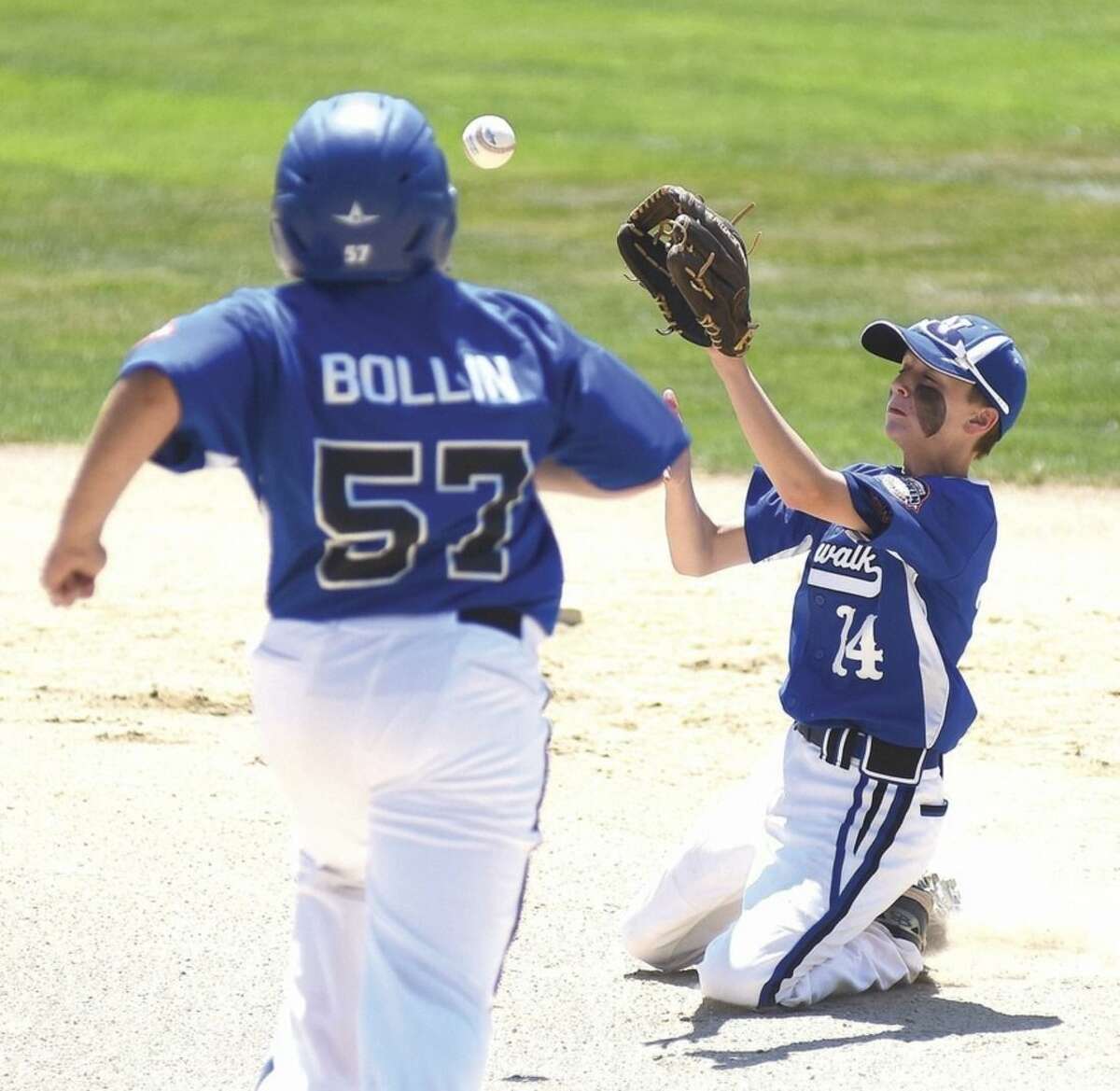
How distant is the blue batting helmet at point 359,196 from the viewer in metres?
2.81

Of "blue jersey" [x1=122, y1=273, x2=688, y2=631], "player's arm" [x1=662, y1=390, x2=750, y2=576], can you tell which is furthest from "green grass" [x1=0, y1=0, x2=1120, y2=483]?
"blue jersey" [x1=122, y1=273, x2=688, y2=631]

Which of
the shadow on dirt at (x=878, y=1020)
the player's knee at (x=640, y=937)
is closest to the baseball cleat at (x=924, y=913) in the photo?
the shadow on dirt at (x=878, y=1020)

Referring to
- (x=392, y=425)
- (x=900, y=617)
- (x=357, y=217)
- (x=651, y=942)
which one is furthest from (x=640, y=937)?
(x=357, y=217)

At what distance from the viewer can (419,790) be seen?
2.85 m

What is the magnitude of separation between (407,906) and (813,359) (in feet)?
34.3

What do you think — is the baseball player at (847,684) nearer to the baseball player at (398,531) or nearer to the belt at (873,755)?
the belt at (873,755)

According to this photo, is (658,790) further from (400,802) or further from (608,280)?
(608,280)

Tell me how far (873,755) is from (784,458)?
677 mm

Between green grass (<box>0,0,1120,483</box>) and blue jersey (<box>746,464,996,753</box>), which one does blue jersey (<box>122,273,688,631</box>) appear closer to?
blue jersey (<box>746,464,996,753</box>)

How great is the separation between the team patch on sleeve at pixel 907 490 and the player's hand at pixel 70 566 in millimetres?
1901

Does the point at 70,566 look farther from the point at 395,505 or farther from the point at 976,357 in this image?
the point at 976,357

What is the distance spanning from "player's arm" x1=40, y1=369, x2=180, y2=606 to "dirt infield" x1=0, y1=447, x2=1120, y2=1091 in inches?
56.3

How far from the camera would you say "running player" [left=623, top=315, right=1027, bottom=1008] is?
13.6ft

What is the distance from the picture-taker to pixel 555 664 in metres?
6.95
